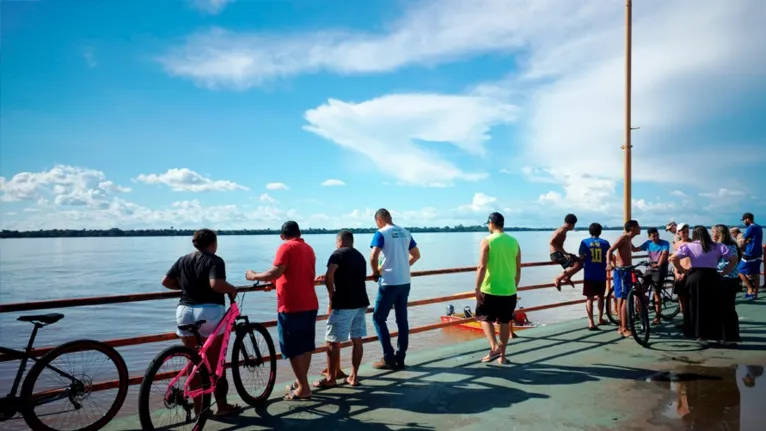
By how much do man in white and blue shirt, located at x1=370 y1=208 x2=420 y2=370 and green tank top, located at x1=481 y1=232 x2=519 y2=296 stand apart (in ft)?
3.32

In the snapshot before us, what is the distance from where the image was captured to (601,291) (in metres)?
8.75

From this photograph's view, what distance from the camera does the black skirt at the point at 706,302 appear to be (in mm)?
7496

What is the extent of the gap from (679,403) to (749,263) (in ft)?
34.3

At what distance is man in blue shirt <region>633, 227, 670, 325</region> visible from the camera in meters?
9.12

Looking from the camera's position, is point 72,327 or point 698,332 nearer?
point 698,332

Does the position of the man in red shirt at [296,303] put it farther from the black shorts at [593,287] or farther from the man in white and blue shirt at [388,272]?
the black shorts at [593,287]

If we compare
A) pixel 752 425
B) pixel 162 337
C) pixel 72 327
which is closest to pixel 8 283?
pixel 72 327

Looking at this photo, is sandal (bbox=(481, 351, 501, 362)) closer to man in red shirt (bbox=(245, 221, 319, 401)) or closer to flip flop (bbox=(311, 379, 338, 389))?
flip flop (bbox=(311, 379, 338, 389))

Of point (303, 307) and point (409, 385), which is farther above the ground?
point (303, 307)

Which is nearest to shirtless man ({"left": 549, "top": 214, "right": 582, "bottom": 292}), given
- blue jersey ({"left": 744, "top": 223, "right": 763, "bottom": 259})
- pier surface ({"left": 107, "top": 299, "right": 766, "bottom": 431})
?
pier surface ({"left": 107, "top": 299, "right": 766, "bottom": 431})

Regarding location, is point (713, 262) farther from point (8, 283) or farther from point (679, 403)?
Result: point (8, 283)

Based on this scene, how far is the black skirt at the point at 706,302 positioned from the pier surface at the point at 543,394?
0.29 meters

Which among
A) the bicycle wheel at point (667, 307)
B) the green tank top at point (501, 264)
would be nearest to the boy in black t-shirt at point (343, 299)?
the green tank top at point (501, 264)

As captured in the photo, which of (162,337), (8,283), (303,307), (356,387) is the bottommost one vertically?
(8,283)
